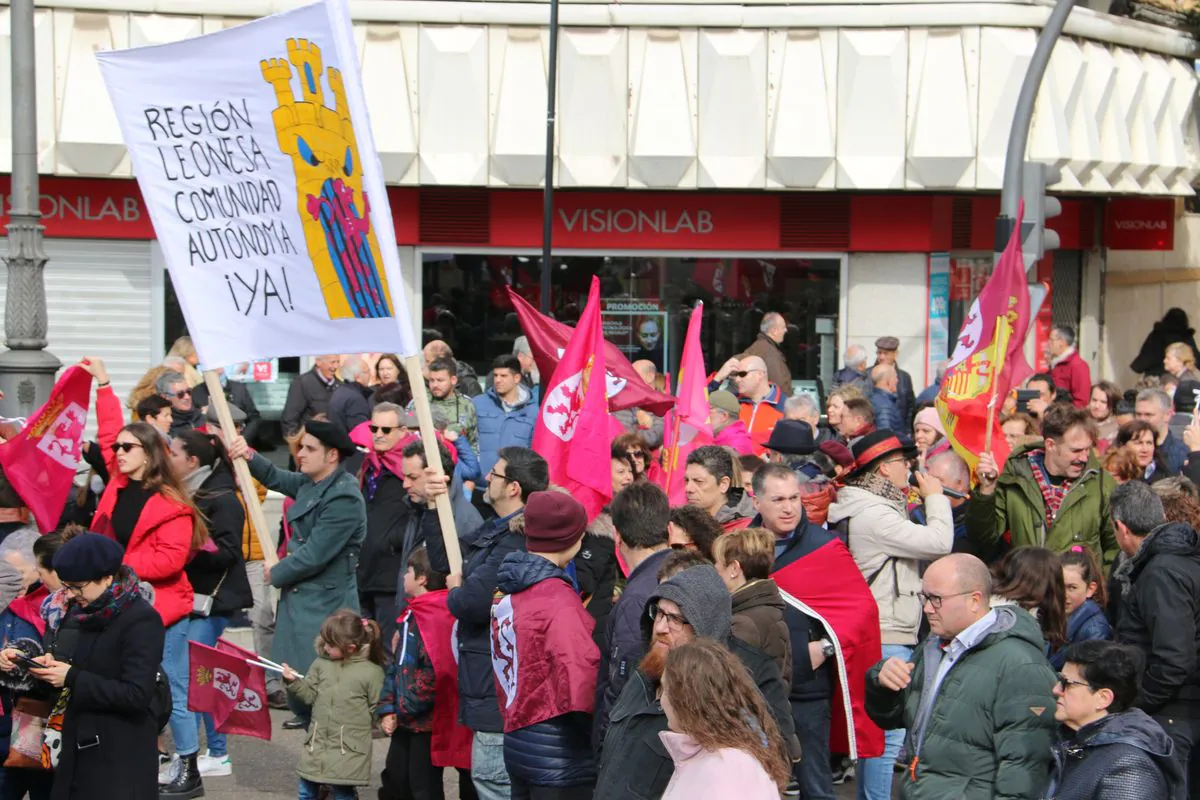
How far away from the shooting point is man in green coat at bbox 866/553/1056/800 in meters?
5.20

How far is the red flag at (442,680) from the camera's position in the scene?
699 cm

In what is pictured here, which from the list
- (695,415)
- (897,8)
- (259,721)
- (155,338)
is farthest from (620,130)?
(259,721)

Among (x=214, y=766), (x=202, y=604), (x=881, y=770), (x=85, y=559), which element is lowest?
(x=214, y=766)

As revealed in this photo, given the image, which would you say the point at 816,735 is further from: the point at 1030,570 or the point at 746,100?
the point at 746,100

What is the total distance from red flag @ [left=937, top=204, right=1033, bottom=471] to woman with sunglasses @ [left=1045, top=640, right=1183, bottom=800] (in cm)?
411

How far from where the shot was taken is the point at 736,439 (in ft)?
32.6

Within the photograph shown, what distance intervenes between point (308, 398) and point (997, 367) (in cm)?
616

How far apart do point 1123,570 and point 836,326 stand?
38.8 feet

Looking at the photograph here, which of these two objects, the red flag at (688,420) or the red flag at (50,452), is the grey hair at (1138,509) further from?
the red flag at (50,452)

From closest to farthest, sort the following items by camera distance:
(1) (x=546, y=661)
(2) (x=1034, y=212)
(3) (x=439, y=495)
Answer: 1. (1) (x=546, y=661)
2. (3) (x=439, y=495)
3. (2) (x=1034, y=212)

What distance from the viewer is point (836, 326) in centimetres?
1844

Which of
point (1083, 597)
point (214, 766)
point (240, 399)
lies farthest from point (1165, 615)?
point (240, 399)

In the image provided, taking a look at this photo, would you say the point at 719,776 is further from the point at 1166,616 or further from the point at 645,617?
the point at 1166,616

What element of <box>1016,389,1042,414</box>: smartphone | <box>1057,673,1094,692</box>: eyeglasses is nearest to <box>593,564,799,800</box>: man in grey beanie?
<box>1057,673,1094,692</box>: eyeglasses
